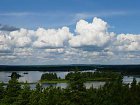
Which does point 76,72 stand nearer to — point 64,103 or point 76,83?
point 76,83

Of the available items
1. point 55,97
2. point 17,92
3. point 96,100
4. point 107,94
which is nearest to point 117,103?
point 107,94

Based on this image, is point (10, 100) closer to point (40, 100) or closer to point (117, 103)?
point (40, 100)

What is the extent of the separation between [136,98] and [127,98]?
3938 millimetres

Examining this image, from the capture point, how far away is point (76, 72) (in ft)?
222

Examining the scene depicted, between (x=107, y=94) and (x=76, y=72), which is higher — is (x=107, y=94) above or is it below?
below

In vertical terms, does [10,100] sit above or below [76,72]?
below

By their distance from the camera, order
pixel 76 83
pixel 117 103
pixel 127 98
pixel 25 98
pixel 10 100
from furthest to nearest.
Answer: pixel 127 98
pixel 117 103
pixel 10 100
pixel 25 98
pixel 76 83

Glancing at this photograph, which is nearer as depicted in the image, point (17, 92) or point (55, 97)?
point (55, 97)

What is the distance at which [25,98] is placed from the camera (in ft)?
240

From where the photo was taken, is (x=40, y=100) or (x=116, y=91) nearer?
(x=40, y=100)

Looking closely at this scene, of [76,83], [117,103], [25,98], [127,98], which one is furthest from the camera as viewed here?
[127,98]

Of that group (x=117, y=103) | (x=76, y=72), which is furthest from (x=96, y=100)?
(x=76, y=72)

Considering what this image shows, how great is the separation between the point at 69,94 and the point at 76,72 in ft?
15.5

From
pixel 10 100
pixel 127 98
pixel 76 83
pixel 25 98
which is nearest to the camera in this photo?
pixel 76 83
